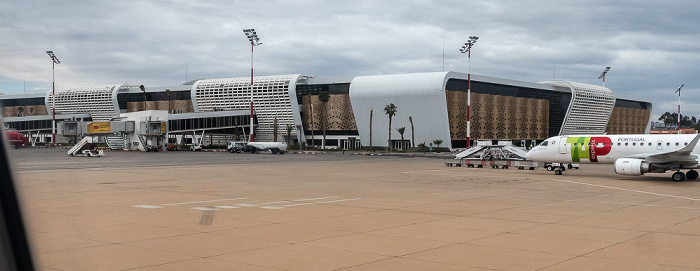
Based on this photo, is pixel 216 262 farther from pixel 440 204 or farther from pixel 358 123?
pixel 358 123

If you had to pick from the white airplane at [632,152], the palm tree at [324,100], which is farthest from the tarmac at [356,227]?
the palm tree at [324,100]

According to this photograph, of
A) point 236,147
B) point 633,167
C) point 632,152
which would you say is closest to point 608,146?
point 632,152

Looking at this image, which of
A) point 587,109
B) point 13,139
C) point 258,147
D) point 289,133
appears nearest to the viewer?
point 13,139

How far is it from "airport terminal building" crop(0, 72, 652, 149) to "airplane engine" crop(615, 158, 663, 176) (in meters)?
69.8

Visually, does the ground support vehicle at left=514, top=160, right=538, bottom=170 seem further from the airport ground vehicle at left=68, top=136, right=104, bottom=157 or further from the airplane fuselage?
the airport ground vehicle at left=68, top=136, right=104, bottom=157

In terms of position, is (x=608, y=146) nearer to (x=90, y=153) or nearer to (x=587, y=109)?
(x=90, y=153)

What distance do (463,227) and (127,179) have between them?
22276mm

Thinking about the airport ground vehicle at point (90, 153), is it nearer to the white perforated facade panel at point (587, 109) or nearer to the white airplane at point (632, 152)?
the white airplane at point (632, 152)

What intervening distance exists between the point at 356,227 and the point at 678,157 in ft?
85.9

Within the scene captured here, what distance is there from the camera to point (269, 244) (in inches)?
543

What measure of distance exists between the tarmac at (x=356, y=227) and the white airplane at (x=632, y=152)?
538cm

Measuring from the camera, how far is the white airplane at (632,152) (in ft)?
115

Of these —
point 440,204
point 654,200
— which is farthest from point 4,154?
point 654,200

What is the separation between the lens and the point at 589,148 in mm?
40094
